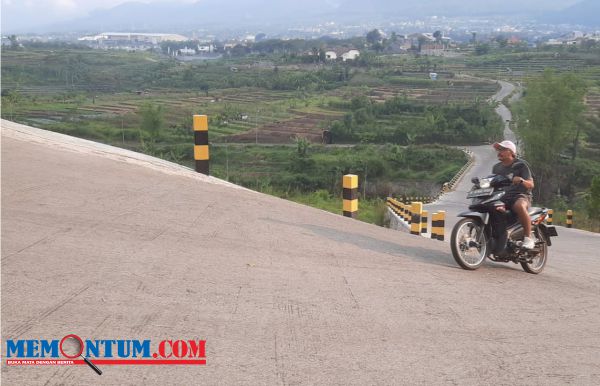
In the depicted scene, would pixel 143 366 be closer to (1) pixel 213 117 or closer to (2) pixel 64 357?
(2) pixel 64 357

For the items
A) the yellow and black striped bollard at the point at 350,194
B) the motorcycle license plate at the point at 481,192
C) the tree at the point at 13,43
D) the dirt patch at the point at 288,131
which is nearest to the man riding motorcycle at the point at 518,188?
the motorcycle license plate at the point at 481,192

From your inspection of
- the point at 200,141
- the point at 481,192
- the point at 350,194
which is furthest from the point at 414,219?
the point at 481,192

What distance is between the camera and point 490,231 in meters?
6.32

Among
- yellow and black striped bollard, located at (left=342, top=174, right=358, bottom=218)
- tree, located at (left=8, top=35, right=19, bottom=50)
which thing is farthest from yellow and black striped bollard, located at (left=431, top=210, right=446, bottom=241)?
tree, located at (left=8, top=35, right=19, bottom=50)

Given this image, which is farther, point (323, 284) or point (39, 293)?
point (323, 284)

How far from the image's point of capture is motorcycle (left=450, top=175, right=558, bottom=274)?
20.0 ft

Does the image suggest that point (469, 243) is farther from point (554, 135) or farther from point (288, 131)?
point (288, 131)

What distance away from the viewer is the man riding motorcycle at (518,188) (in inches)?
245

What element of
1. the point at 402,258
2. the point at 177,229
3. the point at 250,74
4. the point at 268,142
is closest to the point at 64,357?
the point at 177,229

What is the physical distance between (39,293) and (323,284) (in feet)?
6.52

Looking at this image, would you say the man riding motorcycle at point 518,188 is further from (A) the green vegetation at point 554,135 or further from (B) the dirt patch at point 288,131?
(B) the dirt patch at point 288,131

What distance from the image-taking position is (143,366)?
306 centimetres

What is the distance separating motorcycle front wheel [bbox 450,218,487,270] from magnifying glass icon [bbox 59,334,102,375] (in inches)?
152

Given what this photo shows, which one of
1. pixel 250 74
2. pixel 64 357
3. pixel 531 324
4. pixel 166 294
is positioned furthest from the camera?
pixel 250 74
